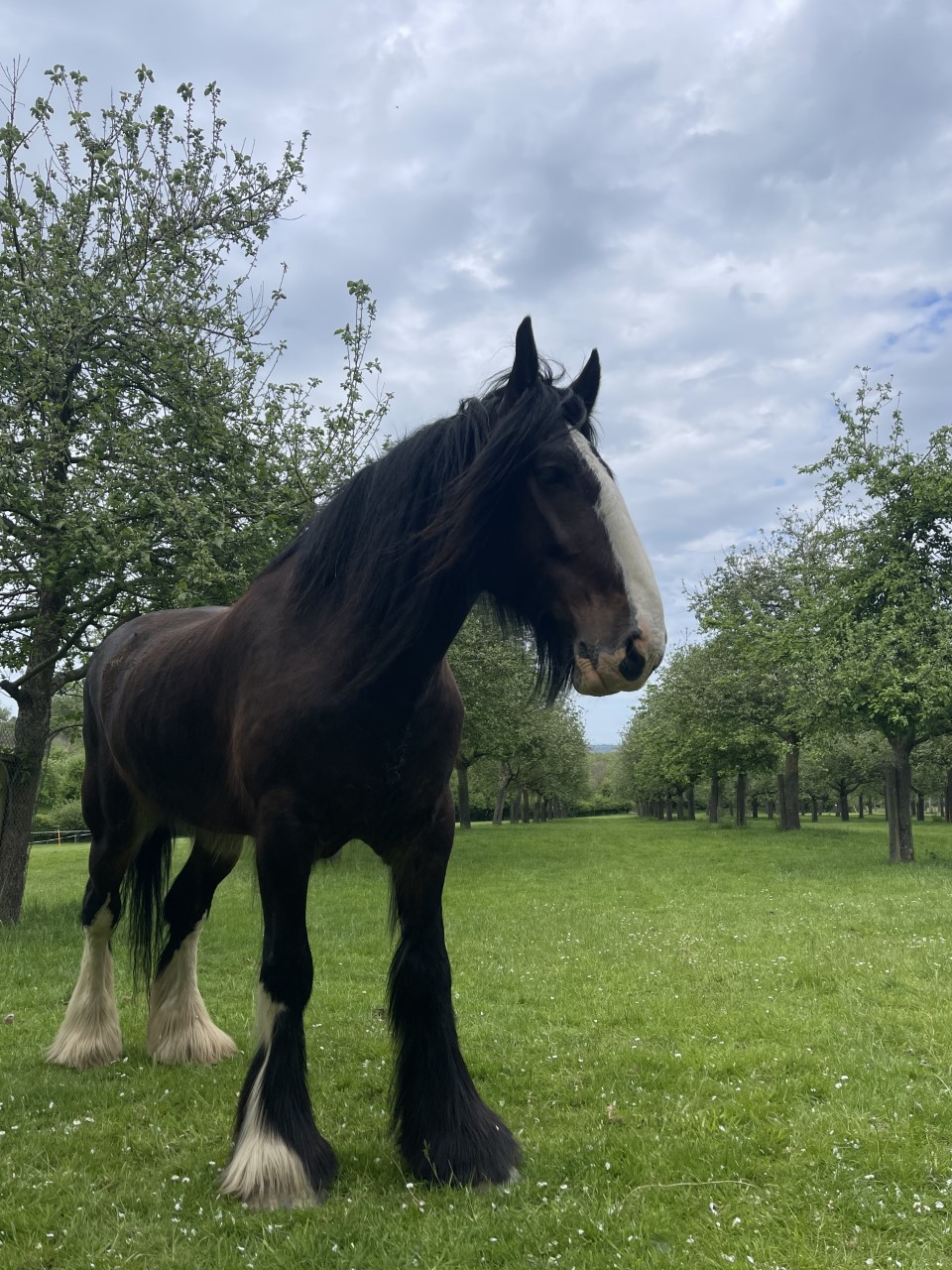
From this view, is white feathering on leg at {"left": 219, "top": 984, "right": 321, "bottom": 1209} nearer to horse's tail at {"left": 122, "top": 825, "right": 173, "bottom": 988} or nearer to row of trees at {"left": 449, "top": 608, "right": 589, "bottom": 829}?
row of trees at {"left": 449, "top": 608, "right": 589, "bottom": 829}

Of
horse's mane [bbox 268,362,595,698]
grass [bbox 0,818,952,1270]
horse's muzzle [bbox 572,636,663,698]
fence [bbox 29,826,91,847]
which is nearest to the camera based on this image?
horse's muzzle [bbox 572,636,663,698]

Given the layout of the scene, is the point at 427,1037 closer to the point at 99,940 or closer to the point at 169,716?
the point at 169,716

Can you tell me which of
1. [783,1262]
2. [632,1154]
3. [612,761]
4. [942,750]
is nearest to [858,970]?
[632,1154]

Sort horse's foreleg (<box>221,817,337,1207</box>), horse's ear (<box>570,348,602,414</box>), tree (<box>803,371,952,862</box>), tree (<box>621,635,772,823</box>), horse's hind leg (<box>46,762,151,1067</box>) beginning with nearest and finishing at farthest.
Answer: horse's foreleg (<box>221,817,337,1207</box>)
horse's ear (<box>570,348,602,414</box>)
horse's hind leg (<box>46,762,151,1067</box>)
tree (<box>803,371,952,862</box>)
tree (<box>621,635,772,823</box>)

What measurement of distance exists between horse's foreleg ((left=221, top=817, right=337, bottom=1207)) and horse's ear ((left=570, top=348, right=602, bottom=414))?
2260 mm

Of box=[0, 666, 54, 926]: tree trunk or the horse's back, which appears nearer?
the horse's back

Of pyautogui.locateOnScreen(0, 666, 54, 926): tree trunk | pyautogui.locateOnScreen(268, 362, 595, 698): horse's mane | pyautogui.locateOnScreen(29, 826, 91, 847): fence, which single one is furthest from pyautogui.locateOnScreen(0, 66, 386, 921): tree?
pyautogui.locateOnScreen(29, 826, 91, 847): fence

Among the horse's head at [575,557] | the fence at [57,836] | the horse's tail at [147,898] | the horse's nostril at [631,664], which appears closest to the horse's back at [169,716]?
the horse's tail at [147,898]

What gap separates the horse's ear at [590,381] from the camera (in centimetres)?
354

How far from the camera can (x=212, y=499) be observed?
10000 mm

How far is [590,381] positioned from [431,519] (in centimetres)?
98

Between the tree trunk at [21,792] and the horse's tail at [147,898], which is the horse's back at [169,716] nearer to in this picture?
the horse's tail at [147,898]

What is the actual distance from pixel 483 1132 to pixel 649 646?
2438 mm

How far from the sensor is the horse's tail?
214 inches
